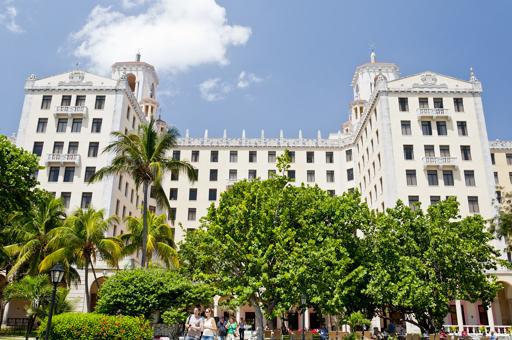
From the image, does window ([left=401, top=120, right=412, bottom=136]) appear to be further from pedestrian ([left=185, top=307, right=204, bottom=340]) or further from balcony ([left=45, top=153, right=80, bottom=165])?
pedestrian ([left=185, top=307, right=204, bottom=340])

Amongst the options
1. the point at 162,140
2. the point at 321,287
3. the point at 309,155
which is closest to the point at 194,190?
the point at 309,155

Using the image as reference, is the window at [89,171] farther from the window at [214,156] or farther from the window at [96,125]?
the window at [214,156]

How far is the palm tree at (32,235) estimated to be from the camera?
1292 inches

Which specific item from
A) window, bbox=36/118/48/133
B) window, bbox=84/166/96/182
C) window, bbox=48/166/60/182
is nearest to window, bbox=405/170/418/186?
window, bbox=84/166/96/182

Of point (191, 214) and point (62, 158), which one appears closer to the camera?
point (62, 158)

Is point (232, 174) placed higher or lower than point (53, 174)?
→ higher

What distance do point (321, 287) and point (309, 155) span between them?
36004 millimetres

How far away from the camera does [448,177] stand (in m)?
45.5

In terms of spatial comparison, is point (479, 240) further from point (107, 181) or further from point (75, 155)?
point (75, 155)

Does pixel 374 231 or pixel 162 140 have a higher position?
pixel 162 140

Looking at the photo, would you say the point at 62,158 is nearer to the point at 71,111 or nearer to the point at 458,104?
the point at 71,111

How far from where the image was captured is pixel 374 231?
106 ft

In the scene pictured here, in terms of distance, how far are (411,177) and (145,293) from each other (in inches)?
1212

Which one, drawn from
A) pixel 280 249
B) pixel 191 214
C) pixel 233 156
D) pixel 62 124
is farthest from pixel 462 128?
pixel 62 124
